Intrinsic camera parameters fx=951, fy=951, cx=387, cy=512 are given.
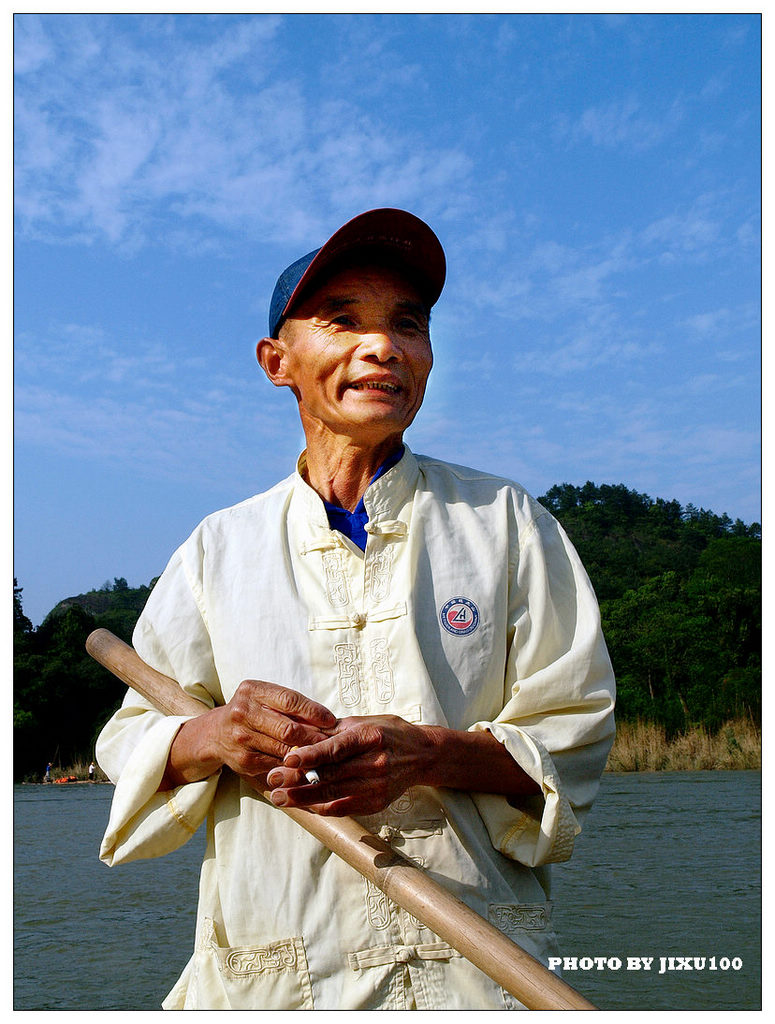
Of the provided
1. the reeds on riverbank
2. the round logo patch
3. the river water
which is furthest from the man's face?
the reeds on riverbank

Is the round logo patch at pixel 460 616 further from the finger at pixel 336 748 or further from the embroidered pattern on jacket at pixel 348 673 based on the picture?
the finger at pixel 336 748

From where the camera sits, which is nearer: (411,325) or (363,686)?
(363,686)

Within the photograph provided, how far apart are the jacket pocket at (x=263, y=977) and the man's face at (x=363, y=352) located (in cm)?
90

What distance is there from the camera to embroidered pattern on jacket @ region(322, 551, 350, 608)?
1725mm

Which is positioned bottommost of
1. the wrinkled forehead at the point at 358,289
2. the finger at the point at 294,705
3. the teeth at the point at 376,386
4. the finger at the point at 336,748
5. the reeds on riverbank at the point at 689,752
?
the reeds on riverbank at the point at 689,752

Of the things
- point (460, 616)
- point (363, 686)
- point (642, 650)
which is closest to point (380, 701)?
point (363, 686)

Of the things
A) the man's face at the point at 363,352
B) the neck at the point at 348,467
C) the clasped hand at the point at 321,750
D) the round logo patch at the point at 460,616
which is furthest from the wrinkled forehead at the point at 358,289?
the clasped hand at the point at 321,750

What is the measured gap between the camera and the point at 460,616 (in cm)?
167

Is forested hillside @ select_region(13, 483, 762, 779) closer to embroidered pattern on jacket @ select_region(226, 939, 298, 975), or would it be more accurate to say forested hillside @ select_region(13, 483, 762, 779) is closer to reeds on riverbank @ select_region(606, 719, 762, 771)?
reeds on riverbank @ select_region(606, 719, 762, 771)

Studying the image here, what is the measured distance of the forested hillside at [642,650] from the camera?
915 inches

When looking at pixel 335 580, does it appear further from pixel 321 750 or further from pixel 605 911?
pixel 605 911

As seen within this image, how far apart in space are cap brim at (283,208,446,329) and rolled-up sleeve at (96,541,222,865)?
1.91 feet

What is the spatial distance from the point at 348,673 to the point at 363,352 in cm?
58
